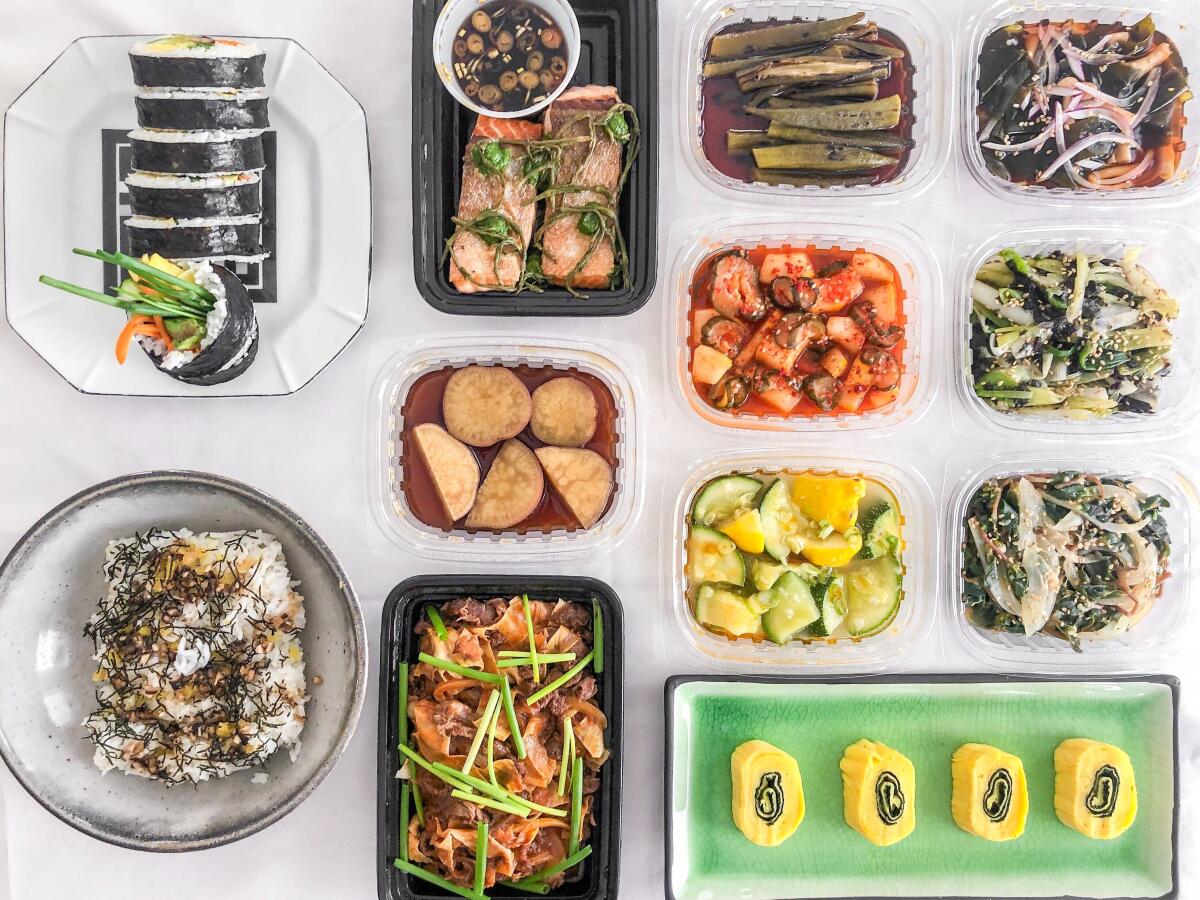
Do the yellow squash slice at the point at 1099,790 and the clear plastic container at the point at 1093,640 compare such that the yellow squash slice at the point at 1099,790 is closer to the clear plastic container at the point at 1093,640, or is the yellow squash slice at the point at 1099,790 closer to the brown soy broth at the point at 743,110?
the clear plastic container at the point at 1093,640

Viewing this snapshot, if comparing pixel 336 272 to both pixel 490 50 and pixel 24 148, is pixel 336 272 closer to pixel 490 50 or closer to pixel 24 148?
pixel 490 50

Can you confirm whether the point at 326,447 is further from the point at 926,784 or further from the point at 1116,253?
the point at 1116,253

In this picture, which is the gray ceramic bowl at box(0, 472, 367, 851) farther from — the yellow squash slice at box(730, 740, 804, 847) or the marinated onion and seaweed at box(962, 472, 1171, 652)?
the marinated onion and seaweed at box(962, 472, 1171, 652)

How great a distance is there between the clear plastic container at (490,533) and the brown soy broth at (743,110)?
1.95ft

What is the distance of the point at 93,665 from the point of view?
6.30 ft

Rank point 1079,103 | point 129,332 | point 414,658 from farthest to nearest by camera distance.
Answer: point 1079,103
point 414,658
point 129,332

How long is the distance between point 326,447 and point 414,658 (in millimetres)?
559

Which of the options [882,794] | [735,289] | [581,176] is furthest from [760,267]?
[882,794]

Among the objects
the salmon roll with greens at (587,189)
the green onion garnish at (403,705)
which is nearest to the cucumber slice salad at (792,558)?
the salmon roll with greens at (587,189)

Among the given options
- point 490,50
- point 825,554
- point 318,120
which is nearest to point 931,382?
point 825,554

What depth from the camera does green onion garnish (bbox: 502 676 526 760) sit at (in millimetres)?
1838

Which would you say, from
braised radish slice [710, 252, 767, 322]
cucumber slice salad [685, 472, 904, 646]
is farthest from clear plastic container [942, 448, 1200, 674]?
braised radish slice [710, 252, 767, 322]

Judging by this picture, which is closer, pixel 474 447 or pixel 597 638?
pixel 597 638

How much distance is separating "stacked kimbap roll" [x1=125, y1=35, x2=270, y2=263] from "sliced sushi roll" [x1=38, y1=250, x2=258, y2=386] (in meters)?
0.08
